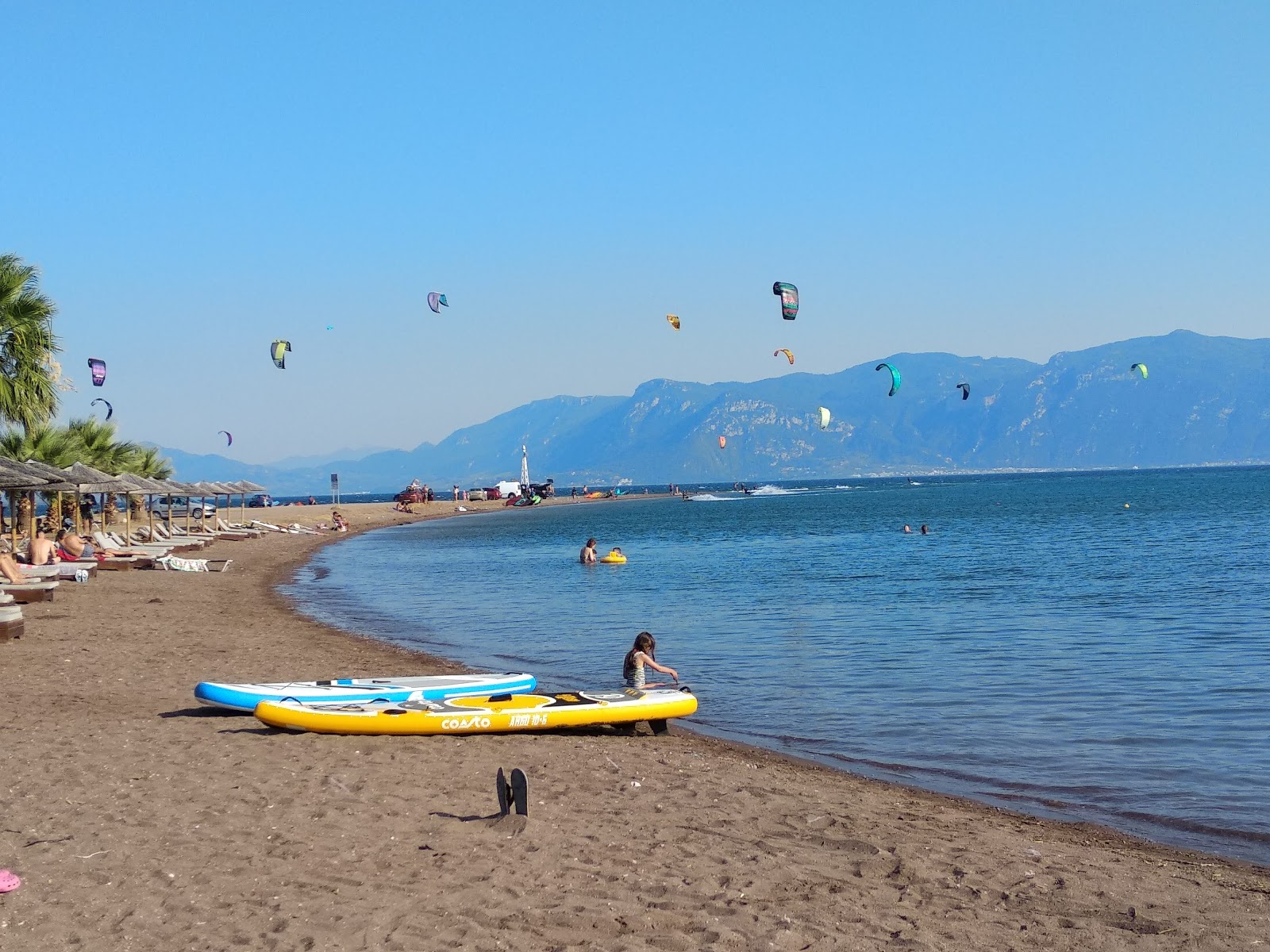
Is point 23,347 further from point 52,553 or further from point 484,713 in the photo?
point 484,713

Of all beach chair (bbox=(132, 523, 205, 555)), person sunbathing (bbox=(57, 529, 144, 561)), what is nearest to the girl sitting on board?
person sunbathing (bbox=(57, 529, 144, 561))

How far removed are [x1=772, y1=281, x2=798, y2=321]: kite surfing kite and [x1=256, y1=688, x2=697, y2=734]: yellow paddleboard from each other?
27.3 m

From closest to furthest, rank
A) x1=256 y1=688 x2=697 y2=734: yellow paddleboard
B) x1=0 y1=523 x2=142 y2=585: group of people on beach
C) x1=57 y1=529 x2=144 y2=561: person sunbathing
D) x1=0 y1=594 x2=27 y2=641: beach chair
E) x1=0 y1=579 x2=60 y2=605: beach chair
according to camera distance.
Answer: x1=256 y1=688 x2=697 y2=734: yellow paddleboard → x1=0 y1=594 x2=27 y2=641: beach chair → x1=0 y1=579 x2=60 y2=605: beach chair → x1=0 y1=523 x2=142 y2=585: group of people on beach → x1=57 y1=529 x2=144 y2=561: person sunbathing

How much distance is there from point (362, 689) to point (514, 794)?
4838 mm

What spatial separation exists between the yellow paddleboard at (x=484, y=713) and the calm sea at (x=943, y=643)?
112 cm

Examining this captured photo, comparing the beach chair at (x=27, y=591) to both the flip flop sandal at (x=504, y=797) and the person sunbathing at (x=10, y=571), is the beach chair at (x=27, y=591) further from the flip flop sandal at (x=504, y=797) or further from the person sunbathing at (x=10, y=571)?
the flip flop sandal at (x=504, y=797)

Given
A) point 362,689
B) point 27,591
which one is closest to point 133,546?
point 27,591

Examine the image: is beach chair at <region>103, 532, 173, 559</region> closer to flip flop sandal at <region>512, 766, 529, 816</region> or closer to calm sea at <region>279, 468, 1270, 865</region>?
calm sea at <region>279, 468, 1270, 865</region>

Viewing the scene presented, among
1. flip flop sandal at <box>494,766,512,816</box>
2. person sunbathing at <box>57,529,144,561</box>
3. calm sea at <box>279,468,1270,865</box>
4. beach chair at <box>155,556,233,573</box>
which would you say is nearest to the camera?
flip flop sandal at <box>494,766,512,816</box>

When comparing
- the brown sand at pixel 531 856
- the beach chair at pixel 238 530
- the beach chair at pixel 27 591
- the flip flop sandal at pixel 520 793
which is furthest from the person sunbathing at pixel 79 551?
Result: the flip flop sandal at pixel 520 793

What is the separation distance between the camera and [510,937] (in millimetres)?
5617

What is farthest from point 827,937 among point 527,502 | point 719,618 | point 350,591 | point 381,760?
point 527,502

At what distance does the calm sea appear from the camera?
10.2m

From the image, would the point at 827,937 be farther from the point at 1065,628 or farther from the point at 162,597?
the point at 162,597
